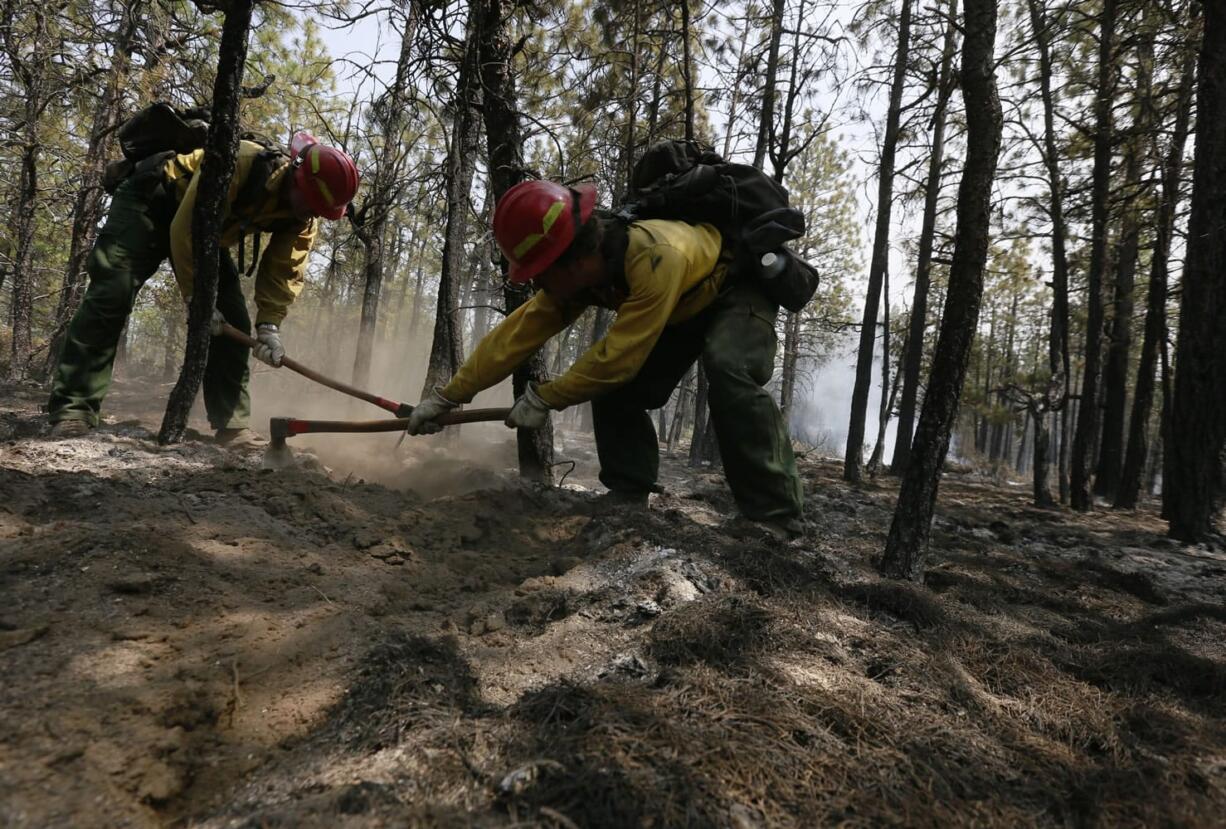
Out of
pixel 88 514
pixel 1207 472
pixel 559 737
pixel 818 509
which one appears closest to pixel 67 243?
pixel 88 514

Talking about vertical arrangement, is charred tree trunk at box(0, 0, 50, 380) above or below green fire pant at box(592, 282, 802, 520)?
above

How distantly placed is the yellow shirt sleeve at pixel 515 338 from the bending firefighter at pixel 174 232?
1.66m

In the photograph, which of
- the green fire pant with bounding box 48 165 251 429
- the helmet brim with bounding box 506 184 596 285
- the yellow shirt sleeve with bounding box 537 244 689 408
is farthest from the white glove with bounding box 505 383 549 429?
the green fire pant with bounding box 48 165 251 429

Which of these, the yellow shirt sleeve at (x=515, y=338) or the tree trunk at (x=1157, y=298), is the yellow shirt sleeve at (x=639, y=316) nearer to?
the yellow shirt sleeve at (x=515, y=338)

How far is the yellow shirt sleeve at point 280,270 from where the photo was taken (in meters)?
4.27

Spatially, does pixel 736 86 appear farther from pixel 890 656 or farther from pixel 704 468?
pixel 890 656

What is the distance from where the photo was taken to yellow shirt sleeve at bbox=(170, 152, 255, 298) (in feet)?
11.7

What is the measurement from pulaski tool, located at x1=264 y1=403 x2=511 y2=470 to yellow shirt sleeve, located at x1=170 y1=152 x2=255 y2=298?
1.03 m

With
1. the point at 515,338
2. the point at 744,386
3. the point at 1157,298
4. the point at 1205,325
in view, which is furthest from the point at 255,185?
the point at 1157,298

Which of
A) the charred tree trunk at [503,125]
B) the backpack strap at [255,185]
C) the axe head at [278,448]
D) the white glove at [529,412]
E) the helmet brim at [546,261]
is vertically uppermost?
the charred tree trunk at [503,125]

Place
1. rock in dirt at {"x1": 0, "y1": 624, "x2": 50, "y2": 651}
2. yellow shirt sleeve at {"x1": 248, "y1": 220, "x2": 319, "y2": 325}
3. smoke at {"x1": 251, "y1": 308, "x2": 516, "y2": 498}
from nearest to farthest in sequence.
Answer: rock in dirt at {"x1": 0, "y1": 624, "x2": 50, "y2": 651} < yellow shirt sleeve at {"x1": 248, "y1": 220, "x2": 319, "y2": 325} < smoke at {"x1": 251, "y1": 308, "x2": 516, "y2": 498}

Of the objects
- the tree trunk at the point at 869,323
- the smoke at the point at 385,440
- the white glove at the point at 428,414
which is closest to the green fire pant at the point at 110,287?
the smoke at the point at 385,440

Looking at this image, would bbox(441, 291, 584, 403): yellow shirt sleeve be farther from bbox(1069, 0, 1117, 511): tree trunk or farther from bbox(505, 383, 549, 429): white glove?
bbox(1069, 0, 1117, 511): tree trunk

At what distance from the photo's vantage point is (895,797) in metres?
1.17
